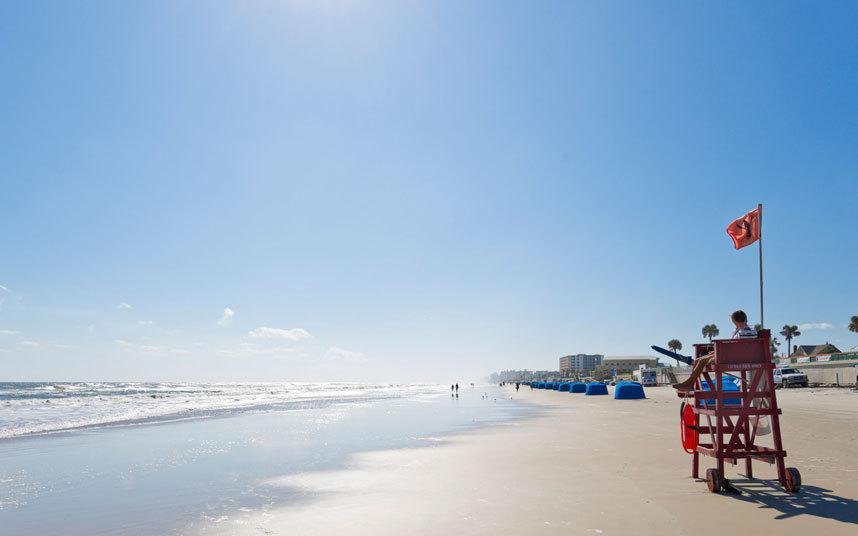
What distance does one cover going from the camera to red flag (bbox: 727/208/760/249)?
522 inches

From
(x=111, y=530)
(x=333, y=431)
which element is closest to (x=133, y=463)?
(x=111, y=530)

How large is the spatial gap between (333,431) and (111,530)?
47.3 feet

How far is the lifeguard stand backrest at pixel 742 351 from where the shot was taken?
767cm

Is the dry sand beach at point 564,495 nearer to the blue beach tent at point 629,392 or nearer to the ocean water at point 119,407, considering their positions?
the ocean water at point 119,407

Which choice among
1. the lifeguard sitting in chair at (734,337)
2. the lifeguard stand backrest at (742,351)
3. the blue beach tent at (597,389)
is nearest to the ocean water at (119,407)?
the blue beach tent at (597,389)

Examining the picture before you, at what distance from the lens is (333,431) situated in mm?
21453

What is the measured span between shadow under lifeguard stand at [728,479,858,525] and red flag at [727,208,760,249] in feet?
22.6

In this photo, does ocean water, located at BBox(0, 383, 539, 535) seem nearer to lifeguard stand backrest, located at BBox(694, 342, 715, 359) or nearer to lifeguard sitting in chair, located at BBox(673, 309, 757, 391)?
lifeguard sitting in chair, located at BBox(673, 309, 757, 391)

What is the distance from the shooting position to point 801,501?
7.07 m

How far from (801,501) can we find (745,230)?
8.69 metres

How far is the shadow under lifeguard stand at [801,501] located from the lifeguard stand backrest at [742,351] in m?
1.91

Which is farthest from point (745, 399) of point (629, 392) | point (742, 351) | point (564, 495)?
point (629, 392)

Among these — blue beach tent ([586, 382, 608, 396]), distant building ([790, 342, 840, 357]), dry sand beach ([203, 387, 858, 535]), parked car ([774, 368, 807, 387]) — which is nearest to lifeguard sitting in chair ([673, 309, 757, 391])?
dry sand beach ([203, 387, 858, 535])

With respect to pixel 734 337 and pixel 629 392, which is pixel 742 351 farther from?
pixel 629 392
